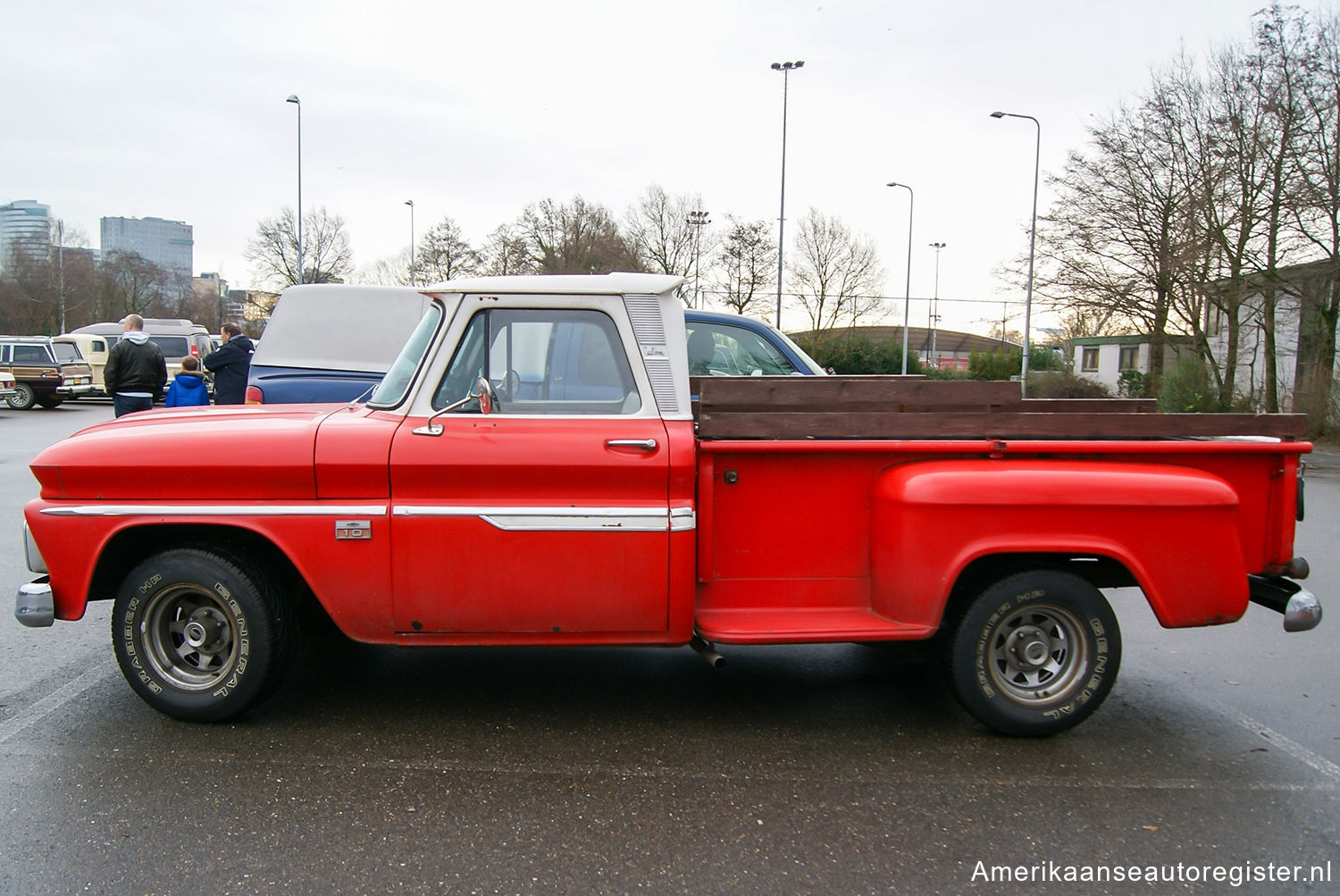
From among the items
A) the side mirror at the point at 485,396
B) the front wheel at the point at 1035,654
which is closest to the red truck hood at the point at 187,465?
the side mirror at the point at 485,396

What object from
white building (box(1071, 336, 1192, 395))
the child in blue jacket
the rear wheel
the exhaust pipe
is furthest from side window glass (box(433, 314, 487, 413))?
white building (box(1071, 336, 1192, 395))

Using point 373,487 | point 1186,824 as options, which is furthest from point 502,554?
point 1186,824

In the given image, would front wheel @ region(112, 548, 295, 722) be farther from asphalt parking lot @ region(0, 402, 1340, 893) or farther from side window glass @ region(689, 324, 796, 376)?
side window glass @ region(689, 324, 796, 376)

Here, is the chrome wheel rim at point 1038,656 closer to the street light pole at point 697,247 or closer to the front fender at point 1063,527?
the front fender at point 1063,527

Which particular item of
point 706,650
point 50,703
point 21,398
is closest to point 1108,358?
point 21,398

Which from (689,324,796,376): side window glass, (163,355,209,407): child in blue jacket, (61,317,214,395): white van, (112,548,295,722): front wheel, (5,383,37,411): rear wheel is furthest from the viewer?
(61,317,214,395): white van

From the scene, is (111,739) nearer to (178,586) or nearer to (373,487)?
(178,586)

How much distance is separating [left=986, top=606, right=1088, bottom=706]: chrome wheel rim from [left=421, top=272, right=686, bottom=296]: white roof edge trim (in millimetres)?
2054

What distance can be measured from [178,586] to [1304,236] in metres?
23.4

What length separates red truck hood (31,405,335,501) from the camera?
3707 mm

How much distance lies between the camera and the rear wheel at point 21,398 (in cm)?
2323

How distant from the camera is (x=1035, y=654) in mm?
3871

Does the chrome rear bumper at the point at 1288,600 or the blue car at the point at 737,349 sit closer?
the chrome rear bumper at the point at 1288,600

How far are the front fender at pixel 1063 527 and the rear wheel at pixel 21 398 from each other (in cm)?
2622
